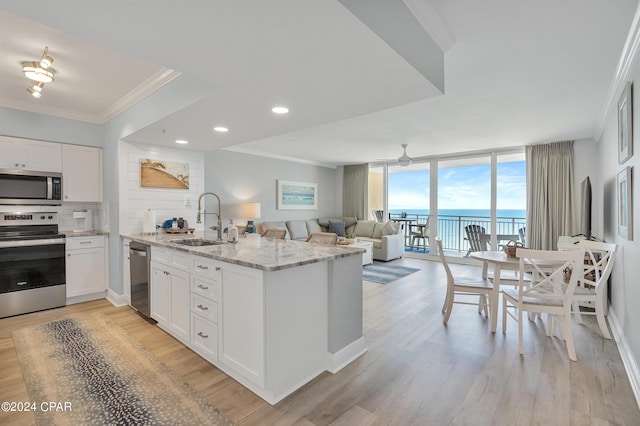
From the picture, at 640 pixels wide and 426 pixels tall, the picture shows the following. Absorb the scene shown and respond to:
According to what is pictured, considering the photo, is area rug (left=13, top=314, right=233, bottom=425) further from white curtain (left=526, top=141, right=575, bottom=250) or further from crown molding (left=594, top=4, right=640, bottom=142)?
white curtain (left=526, top=141, right=575, bottom=250)

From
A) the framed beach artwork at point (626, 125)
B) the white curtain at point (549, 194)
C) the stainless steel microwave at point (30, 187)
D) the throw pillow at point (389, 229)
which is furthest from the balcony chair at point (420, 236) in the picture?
the stainless steel microwave at point (30, 187)

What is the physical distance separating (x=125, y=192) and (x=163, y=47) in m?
2.80

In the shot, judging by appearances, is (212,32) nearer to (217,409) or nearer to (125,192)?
(217,409)

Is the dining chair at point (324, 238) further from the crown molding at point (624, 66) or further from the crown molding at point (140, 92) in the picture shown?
the crown molding at point (624, 66)

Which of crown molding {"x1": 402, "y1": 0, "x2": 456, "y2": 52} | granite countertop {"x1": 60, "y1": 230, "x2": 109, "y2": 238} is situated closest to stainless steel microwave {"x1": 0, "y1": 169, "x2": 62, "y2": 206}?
granite countertop {"x1": 60, "y1": 230, "x2": 109, "y2": 238}

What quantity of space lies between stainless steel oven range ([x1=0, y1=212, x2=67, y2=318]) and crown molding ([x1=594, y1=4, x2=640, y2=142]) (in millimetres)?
5815

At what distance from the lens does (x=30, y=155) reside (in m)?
3.63

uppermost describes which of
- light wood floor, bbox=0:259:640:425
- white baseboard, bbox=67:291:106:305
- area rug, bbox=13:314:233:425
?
white baseboard, bbox=67:291:106:305

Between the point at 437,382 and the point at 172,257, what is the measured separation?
2512 millimetres

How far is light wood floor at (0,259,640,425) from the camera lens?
182 cm

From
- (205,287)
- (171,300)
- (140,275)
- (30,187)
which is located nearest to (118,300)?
(140,275)

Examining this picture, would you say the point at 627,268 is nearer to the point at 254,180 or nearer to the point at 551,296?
the point at 551,296

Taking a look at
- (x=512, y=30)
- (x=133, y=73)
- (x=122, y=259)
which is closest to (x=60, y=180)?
(x=122, y=259)

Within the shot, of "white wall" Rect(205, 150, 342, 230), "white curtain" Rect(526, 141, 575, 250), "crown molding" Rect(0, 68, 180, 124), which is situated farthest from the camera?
Result: "white wall" Rect(205, 150, 342, 230)
